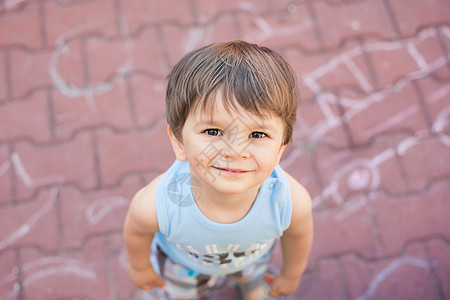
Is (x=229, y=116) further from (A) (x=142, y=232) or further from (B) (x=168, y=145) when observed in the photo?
(B) (x=168, y=145)

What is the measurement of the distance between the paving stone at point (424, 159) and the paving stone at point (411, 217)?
4cm

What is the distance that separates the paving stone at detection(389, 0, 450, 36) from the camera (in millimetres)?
1989

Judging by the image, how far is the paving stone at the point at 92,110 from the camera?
1.79 meters

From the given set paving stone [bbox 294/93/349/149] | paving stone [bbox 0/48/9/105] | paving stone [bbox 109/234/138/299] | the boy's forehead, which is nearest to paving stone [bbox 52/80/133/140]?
paving stone [bbox 0/48/9/105]

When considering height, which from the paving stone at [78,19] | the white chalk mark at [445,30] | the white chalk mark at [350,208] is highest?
the paving stone at [78,19]

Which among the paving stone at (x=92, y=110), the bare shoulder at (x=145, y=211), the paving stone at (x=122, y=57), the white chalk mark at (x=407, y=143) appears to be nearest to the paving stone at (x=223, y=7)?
the paving stone at (x=122, y=57)

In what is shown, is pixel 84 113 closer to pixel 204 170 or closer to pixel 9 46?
pixel 9 46

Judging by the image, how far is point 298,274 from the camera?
128 centimetres

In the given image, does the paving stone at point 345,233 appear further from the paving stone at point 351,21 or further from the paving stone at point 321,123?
the paving stone at point 351,21

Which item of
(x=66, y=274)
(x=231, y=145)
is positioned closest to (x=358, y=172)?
(x=231, y=145)

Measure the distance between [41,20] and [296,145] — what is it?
4.17 feet

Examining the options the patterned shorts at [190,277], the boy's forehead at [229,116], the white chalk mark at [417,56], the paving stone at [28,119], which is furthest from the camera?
the white chalk mark at [417,56]

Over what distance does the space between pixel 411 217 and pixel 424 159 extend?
251 millimetres

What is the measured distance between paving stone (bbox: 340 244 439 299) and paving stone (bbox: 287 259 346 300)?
0.03m
